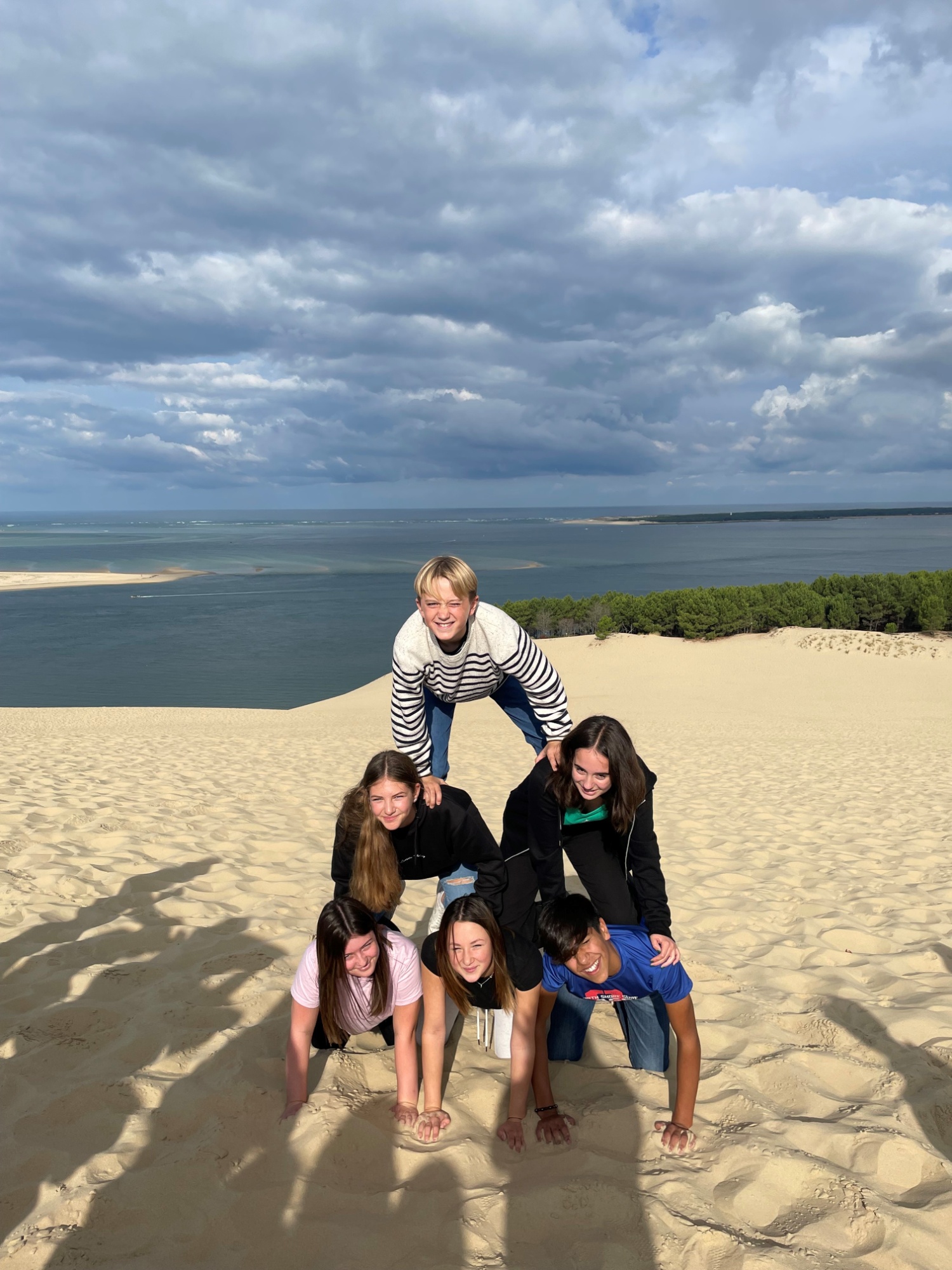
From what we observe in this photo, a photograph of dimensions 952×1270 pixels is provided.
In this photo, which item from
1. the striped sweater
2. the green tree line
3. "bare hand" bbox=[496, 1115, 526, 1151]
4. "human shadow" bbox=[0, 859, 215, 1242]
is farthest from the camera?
the green tree line

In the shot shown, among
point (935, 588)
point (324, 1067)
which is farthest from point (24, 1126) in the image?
point (935, 588)

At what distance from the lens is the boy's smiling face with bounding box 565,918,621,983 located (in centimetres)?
275

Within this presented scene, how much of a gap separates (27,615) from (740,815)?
45466 millimetres

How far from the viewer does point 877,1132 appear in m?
2.72

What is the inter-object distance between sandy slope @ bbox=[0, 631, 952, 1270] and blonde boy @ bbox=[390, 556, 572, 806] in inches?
Answer: 53.7

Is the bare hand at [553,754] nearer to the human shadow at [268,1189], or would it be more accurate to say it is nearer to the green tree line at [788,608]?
the human shadow at [268,1189]

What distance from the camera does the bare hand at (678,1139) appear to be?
2.66 m

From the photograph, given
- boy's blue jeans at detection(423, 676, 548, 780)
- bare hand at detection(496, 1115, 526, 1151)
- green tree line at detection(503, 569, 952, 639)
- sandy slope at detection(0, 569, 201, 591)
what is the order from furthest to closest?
1. sandy slope at detection(0, 569, 201, 591)
2. green tree line at detection(503, 569, 952, 639)
3. boy's blue jeans at detection(423, 676, 548, 780)
4. bare hand at detection(496, 1115, 526, 1151)

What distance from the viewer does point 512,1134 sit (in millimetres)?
2719

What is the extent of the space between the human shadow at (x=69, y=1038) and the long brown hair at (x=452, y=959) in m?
1.27

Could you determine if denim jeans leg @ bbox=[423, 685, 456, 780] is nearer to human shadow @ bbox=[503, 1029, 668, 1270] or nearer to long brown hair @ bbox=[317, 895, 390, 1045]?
long brown hair @ bbox=[317, 895, 390, 1045]

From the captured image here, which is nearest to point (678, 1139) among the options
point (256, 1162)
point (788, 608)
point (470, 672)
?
point (256, 1162)

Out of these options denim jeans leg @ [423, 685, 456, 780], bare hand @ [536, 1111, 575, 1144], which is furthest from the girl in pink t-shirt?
denim jeans leg @ [423, 685, 456, 780]

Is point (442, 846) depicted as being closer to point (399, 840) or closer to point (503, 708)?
point (399, 840)
